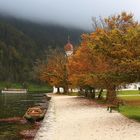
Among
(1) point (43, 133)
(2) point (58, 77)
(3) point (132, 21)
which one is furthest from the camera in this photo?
(2) point (58, 77)

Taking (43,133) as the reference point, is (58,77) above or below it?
above

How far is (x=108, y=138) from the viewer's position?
25.9 metres

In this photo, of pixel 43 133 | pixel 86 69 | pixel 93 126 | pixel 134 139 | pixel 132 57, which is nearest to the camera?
pixel 134 139

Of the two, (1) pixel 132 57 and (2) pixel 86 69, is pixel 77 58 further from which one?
(1) pixel 132 57

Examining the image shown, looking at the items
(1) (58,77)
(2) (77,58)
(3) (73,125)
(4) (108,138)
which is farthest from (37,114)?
(1) (58,77)

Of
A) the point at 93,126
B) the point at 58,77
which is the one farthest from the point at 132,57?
the point at 58,77

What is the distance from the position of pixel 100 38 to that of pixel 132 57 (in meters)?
3.41

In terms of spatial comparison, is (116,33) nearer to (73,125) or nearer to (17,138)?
(73,125)

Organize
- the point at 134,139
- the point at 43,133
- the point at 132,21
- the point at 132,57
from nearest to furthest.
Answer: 1. the point at 134,139
2. the point at 43,133
3. the point at 132,57
4. the point at 132,21

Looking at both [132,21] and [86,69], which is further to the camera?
[86,69]

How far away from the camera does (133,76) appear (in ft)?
114

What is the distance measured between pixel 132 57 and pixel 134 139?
1153cm

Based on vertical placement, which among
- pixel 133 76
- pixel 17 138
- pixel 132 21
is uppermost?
pixel 132 21

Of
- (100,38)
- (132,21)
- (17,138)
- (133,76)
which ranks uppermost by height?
(132,21)
